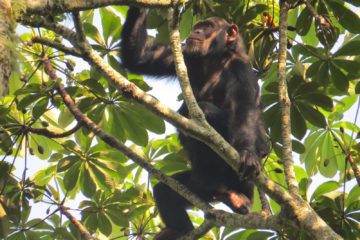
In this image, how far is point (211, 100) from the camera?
5996 mm

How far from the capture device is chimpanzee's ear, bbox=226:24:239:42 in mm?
6074

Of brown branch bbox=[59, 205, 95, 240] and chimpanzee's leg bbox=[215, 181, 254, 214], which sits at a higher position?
brown branch bbox=[59, 205, 95, 240]

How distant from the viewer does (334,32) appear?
16.8 ft

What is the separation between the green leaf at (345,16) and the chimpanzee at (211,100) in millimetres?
1232

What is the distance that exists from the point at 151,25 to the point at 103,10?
Answer: 0.77 m

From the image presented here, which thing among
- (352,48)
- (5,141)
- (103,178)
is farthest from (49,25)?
(352,48)

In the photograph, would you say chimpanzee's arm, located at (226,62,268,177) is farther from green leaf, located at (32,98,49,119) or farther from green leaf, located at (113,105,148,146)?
green leaf, located at (32,98,49,119)

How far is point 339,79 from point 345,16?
801 millimetres

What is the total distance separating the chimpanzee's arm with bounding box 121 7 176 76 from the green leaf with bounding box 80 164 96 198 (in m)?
1.52

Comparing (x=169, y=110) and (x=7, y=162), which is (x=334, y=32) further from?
(x=7, y=162)

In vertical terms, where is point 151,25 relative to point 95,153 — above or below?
above

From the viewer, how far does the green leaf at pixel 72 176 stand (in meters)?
5.70

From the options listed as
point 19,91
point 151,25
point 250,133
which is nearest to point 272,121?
point 250,133

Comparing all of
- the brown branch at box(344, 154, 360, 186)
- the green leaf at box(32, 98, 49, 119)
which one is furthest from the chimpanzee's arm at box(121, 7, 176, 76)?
the brown branch at box(344, 154, 360, 186)
